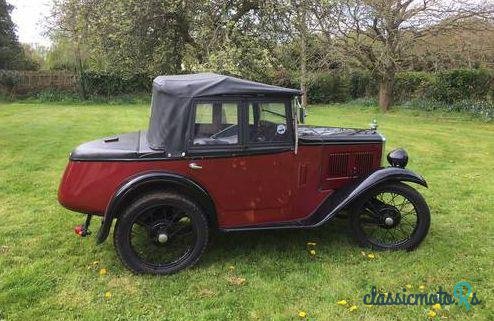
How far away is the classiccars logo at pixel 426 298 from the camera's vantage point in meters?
3.81

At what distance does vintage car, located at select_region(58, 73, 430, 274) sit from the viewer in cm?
420

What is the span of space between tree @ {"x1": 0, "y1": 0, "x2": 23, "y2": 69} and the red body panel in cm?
2141

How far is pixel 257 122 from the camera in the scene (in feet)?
14.4

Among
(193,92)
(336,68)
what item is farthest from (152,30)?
(336,68)

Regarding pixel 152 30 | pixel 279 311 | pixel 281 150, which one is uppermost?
pixel 152 30

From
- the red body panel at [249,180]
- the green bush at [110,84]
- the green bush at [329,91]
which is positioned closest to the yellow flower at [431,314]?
the red body panel at [249,180]

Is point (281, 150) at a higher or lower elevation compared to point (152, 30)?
lower

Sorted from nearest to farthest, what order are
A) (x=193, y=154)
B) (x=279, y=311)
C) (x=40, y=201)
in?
(x=279, y=311)
(x=193, y=154)
(x=40, y=201)

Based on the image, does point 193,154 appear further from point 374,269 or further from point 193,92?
point 374,269

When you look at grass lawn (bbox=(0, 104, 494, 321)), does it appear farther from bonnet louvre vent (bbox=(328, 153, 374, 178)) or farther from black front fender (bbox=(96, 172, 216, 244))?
bonnet louvre vent (bbox=(328, 153, 374, 178))

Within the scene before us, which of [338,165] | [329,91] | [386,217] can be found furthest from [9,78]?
[386,217]

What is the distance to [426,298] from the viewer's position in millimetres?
3871

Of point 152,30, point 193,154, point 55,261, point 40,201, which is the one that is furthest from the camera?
point 152,30

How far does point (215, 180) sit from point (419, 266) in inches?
81.0
